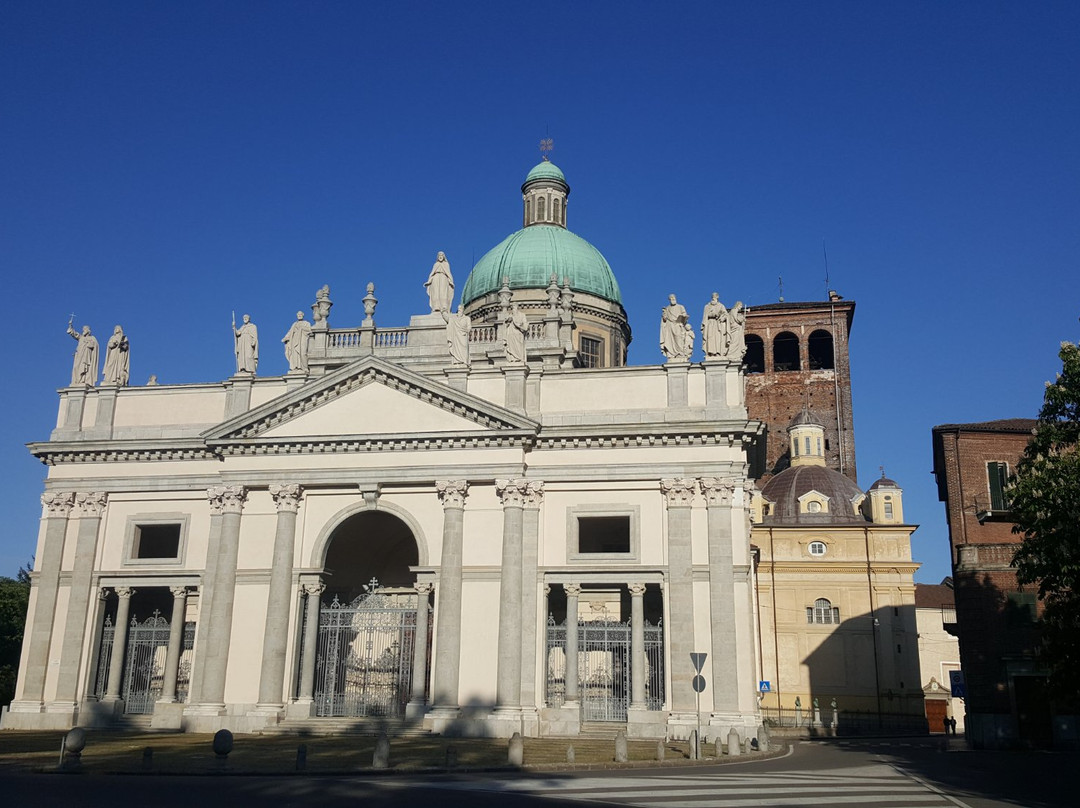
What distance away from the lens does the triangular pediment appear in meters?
35.7

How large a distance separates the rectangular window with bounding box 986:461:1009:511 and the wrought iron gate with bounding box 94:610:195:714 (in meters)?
31.6

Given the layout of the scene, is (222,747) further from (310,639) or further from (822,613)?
(822,613)

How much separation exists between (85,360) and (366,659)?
1645 centimetres

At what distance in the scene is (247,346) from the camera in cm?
3919

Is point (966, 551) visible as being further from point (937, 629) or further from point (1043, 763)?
point (937, 629)

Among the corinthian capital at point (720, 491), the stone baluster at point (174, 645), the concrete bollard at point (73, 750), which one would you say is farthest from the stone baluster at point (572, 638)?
the concrete bollard at point (73, 750)

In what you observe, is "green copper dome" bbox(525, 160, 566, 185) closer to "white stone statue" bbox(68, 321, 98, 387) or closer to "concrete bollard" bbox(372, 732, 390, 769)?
"white stone statue" bbox(68, 321, 98, 387)

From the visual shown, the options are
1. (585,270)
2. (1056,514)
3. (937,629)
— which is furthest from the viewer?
(937,629)

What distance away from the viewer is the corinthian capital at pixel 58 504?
127ft

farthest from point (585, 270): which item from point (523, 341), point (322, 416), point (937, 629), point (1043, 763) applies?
point (937, 629)

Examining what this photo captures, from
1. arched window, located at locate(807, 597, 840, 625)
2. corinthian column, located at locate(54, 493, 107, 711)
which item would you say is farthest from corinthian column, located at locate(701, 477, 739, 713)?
arched window, located at locate(807, 597, 840, 625)

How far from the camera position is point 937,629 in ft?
260

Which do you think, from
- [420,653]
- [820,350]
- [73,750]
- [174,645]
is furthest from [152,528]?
[820,350]

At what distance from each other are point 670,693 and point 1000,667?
12.2 metres
